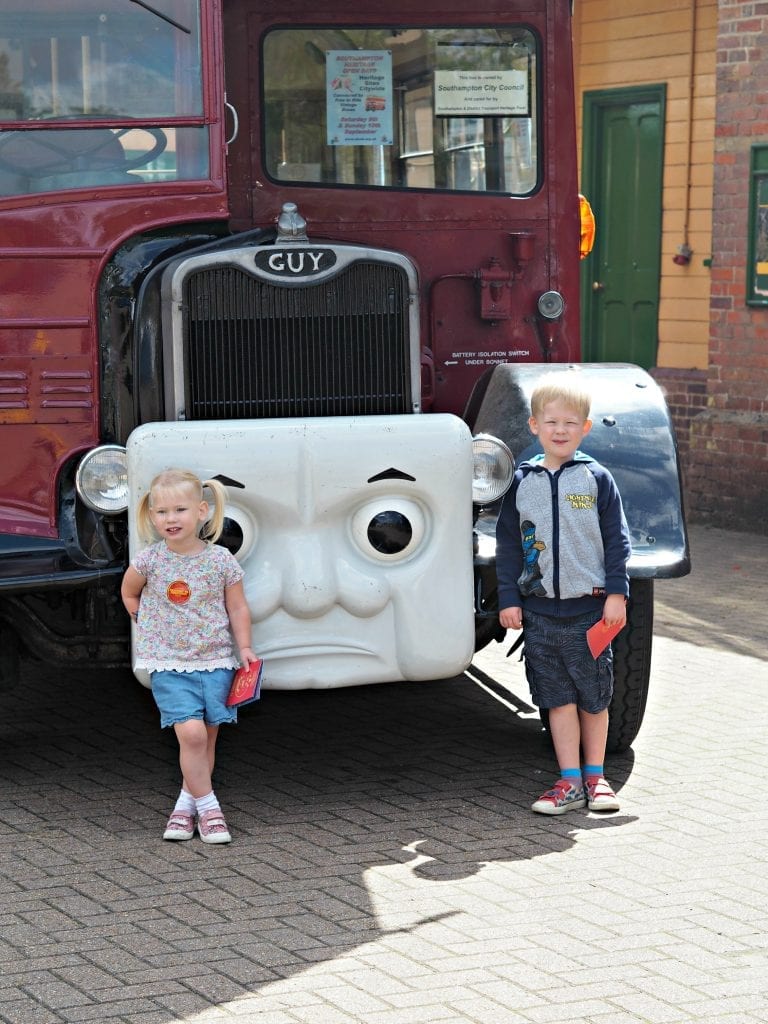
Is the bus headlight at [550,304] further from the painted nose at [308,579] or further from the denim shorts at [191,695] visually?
the denim shorts at [191,695]

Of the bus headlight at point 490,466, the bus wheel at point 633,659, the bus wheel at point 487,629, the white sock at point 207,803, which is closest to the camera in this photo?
the white sock at point 207,803

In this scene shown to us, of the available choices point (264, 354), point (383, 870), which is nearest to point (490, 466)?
point (264, 354)

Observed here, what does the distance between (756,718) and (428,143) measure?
2.56 m

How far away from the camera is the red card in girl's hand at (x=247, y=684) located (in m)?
5.01

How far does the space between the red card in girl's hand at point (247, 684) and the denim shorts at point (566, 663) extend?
2.99 feet

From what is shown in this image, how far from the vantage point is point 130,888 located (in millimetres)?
4664

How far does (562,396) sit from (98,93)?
185 centimetres

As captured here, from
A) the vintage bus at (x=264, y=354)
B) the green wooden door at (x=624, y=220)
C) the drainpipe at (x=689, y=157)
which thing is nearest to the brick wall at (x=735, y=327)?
the drainpipe at (x=689, y=157)

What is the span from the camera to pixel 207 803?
5133 millimetres

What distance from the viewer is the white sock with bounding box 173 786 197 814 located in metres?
5.13

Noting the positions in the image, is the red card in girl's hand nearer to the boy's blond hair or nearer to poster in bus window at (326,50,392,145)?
the boy's blond hair

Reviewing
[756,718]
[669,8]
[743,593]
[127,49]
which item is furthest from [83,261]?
[669,8]

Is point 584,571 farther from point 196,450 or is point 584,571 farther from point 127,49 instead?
point 127,49

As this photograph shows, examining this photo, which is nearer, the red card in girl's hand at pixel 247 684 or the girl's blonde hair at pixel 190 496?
the girl's blonde hair at pixel 190 496
